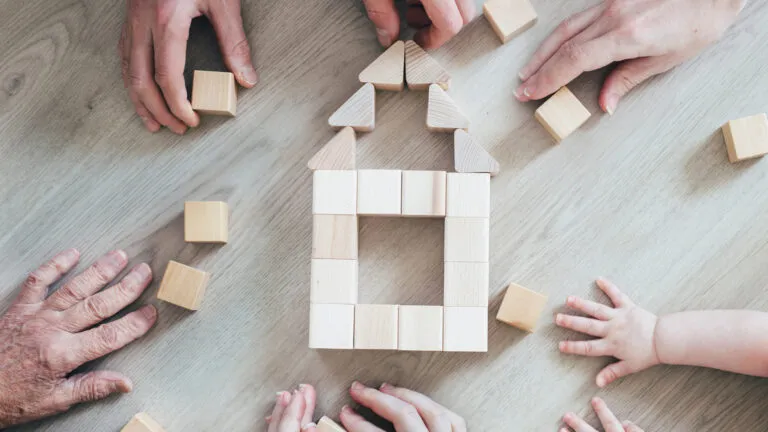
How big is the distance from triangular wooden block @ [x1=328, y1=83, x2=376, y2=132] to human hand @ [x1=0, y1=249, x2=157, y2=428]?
0.44 m

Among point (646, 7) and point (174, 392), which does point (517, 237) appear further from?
point (174, 392)

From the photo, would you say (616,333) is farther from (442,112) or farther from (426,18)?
(426,18)

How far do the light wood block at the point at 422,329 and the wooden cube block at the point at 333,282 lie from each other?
0.10 m

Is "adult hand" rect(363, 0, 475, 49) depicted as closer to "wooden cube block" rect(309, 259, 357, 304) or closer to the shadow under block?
the shadow under block

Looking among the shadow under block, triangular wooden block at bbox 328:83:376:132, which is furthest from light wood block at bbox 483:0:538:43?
the shadow under block

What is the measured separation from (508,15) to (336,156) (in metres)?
0.40

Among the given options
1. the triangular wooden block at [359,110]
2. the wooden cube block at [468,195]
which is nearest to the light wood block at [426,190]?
the wooden cube block at [468,195]

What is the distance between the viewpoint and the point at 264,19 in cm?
120

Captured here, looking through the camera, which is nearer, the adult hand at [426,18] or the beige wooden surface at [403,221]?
the adult hand at [426,18]

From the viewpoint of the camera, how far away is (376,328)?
43.0 inches

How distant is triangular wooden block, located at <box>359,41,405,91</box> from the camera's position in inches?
44.7

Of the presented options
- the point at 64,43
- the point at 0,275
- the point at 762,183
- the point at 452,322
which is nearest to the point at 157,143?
the point at 64,43

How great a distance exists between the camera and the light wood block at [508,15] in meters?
1.16

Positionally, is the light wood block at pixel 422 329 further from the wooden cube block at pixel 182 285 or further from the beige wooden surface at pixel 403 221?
the wooden cube block at pixel 182 285
